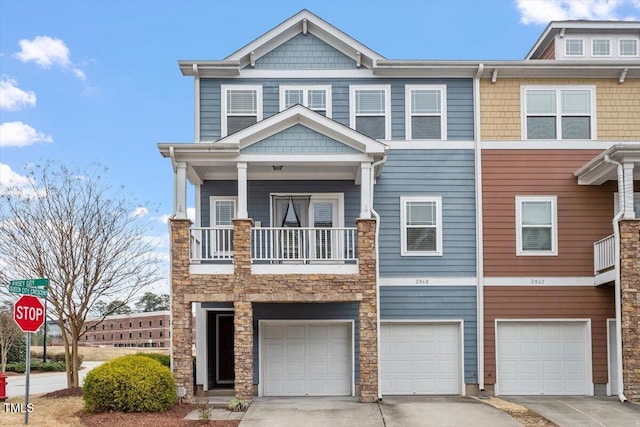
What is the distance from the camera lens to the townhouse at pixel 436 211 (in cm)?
1742

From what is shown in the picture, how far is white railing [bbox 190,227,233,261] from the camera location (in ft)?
54.5

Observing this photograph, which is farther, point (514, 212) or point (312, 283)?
point (514, 212)

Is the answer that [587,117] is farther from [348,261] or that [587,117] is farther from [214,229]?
[214,229]

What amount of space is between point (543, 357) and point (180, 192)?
971 cm

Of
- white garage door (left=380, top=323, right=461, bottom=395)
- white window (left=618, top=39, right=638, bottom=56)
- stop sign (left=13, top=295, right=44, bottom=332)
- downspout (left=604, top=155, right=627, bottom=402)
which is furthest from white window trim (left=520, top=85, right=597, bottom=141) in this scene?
stop sign (left=13, top=295, right=44, bottom=332)

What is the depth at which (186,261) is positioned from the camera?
1550cm

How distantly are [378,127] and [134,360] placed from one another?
26.6 feet

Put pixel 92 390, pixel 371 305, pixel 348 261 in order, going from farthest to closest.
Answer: pixel 348 261, pixel 371 305, pixel 92 390

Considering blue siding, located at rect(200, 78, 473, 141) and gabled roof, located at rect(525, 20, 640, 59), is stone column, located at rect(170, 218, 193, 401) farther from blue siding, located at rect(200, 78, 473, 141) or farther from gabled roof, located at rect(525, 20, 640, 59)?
gabled roof, located at rect(525, 20, 640, 59)

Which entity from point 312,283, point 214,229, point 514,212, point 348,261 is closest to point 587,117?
point 514,212

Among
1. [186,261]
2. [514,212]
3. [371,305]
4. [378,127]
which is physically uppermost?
[378,127]

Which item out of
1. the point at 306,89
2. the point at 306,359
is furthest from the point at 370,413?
the point at 306,89

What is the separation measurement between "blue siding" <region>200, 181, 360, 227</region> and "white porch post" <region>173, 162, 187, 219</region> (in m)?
1.87

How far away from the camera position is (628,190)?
52.6 ft
